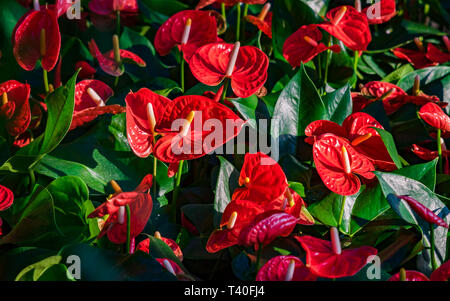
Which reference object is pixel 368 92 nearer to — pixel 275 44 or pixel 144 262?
pixel 275 44

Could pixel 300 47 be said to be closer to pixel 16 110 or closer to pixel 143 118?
pixel 143 118

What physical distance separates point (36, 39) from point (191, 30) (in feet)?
0.68

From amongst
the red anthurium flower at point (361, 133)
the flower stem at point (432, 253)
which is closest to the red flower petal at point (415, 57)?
the red anthurium flower at point (361, 133)

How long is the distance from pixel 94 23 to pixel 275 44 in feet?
1.06

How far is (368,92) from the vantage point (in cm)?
77

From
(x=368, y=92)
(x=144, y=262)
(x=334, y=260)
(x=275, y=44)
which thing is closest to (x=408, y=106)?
(x=368, y=92)

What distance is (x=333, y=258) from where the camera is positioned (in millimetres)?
492

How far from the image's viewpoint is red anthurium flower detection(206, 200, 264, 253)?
53cm

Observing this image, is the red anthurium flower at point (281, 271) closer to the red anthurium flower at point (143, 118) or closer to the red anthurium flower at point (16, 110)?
the red anthurium flower at point (143, 118)

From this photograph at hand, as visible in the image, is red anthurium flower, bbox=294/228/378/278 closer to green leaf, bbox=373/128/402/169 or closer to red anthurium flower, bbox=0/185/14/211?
green leaf, bbox=373/128/402/169

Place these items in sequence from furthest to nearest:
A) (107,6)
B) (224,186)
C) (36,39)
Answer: (107,6)
(36,39)
(224,186)

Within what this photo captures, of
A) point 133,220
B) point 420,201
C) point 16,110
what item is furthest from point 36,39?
point 420,201

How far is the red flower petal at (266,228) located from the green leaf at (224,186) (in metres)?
0.08

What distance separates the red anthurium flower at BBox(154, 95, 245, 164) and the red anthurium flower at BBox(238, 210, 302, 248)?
0.10 metres
